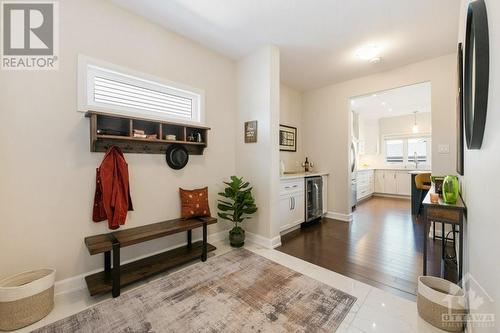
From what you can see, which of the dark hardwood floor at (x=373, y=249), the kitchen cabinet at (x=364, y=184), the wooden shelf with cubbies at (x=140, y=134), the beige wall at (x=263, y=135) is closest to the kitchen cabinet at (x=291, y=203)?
the dark hardwood floor at (x=373, y=249)

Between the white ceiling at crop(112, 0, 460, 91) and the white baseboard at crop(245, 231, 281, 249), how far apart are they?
283cm

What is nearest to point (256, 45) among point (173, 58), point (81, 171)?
point (173, 58)

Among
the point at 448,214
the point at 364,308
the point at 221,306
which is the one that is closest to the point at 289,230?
the point at 364,308

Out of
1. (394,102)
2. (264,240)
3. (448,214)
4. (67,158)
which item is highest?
(394,102)

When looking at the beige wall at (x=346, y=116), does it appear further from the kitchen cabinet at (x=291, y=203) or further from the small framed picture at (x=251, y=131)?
the small framed picture at (x=251, y=131)

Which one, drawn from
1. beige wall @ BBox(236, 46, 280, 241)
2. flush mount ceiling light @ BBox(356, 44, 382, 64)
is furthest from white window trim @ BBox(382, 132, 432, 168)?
beige wall @ BBox(236, 46, 280, 241)

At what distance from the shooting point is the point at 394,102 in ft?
17.6

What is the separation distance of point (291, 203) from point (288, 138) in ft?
5.32

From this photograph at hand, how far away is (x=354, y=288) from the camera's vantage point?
1.93m

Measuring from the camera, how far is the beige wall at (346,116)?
3.09 metres

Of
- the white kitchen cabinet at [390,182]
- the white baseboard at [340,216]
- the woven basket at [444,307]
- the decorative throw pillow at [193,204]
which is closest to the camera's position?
the woven basket at [444,307]

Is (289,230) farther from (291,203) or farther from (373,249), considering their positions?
(373,249)

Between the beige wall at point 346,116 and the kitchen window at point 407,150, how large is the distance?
4309 millimetres

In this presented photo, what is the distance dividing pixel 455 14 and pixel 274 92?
7.07 ft
